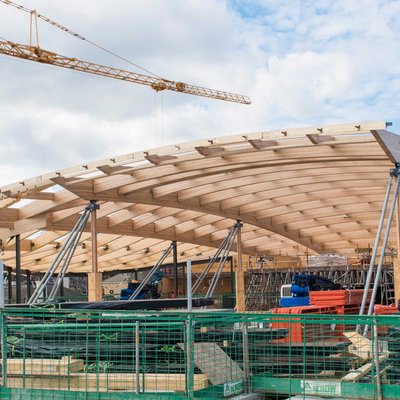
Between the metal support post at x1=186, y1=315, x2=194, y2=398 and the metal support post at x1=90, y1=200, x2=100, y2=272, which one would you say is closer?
the metal support post at x1=186, y1=315, x2=194, y2=398

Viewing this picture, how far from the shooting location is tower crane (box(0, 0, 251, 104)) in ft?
197

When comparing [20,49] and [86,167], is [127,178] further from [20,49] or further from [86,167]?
[20,49]

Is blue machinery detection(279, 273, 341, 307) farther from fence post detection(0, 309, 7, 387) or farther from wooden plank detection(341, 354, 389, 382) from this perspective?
fence post detection(0, 309, 7, 387)

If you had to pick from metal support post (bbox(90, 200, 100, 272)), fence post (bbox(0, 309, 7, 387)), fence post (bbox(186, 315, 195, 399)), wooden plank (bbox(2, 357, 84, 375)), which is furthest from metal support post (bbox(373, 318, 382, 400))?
metal support post (bbox(90, 200, 100, 272))

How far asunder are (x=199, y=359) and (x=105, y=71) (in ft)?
191

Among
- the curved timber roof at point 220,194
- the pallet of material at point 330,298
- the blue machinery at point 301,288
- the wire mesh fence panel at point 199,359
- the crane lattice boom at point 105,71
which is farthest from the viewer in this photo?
the crane lattice boom at point 105,71

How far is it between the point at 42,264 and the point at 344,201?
73.6ft

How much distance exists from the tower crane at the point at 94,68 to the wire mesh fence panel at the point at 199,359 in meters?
51.1

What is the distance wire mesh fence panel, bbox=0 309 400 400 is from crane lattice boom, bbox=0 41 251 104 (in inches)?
2011

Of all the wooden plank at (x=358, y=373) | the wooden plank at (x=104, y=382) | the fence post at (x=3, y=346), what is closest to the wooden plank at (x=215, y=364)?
the wooden plank at (x=104, y=382)

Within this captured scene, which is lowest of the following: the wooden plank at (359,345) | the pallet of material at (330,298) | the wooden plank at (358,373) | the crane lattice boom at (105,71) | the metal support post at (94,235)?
the wooden plank at (358,373)

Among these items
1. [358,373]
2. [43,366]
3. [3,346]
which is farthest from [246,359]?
[3,346]

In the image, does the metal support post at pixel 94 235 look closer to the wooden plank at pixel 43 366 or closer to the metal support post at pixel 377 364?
the wooden plank at pixel 43 366

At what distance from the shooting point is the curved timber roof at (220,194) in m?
21.2
